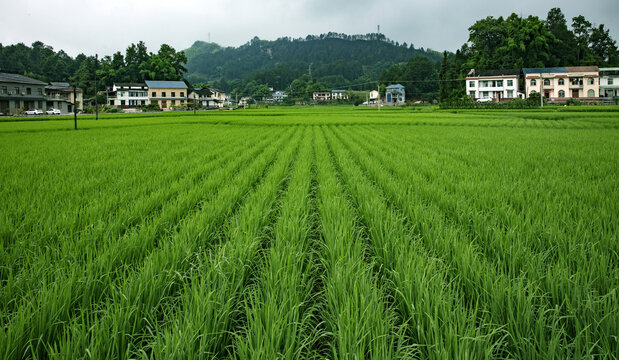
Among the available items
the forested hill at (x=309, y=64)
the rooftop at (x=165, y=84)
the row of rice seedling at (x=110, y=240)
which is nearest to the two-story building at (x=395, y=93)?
the forested hill at (x=309, y=64)

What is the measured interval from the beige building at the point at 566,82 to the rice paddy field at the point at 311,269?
6152cm

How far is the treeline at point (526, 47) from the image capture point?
62188 mm

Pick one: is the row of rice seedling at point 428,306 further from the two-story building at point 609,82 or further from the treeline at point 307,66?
the treeline at point 307,66

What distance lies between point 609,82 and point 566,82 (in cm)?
716

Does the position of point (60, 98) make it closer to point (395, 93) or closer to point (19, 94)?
point (19, 94)

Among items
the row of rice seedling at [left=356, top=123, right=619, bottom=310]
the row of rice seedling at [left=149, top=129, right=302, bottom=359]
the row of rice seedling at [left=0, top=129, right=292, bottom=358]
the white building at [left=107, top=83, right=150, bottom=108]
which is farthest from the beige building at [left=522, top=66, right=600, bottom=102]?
the white building at [left=107, top=83, right=150, bottom=108]

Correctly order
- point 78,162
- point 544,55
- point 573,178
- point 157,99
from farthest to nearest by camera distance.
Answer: point 157,99, point 544,55, point 78,162, point 573,178

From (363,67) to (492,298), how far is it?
167 meters

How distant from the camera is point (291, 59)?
19262cm

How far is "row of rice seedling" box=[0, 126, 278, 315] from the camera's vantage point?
2053mm

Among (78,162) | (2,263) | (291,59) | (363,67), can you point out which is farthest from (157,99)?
(291,59)

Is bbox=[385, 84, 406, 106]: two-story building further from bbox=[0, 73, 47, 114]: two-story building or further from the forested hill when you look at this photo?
bbox=[0, 73, 47, 114]: two-story building

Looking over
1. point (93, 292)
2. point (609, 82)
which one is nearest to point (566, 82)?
point (609, 82)

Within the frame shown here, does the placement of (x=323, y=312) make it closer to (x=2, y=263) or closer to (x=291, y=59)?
(x=2, y=263)
